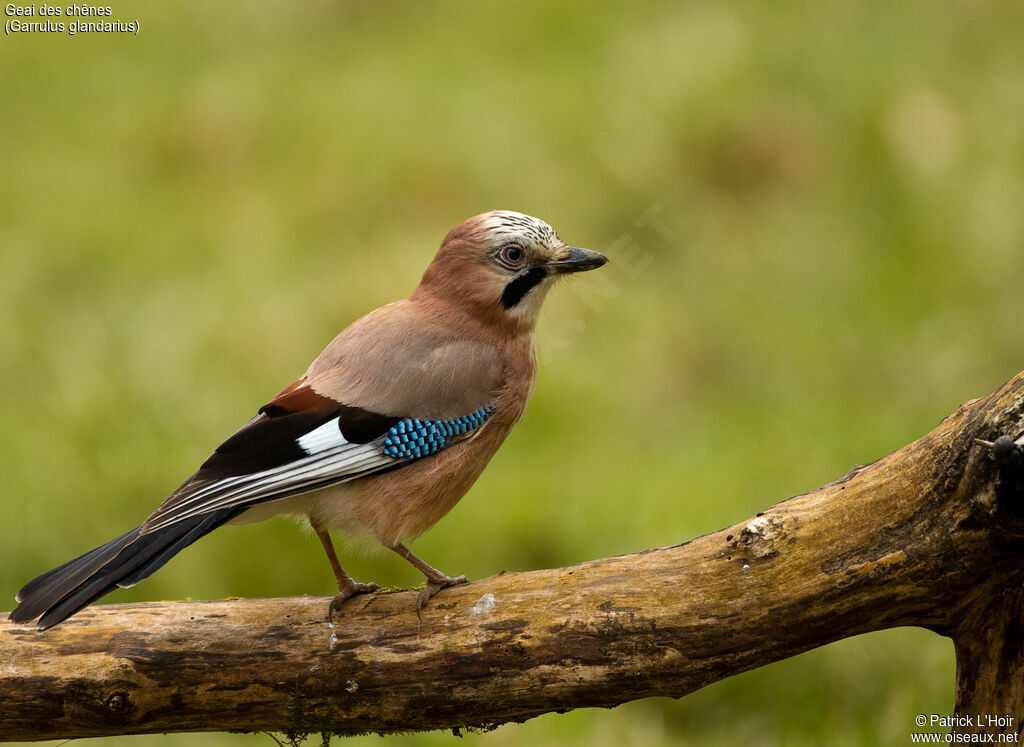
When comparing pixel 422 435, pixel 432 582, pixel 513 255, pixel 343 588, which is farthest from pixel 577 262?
pixel 343 588

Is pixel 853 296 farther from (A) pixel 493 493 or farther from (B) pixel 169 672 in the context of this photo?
(B) pixel 169 672

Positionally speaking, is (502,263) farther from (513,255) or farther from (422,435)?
(422,435)

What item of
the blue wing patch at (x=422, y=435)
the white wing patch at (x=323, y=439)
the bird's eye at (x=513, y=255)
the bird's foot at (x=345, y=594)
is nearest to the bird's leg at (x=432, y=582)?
the bird's foot at (x=345, y=594)

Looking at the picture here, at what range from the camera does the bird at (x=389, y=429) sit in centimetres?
373

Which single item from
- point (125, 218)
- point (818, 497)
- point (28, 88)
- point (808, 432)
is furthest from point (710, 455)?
point (28, 88)

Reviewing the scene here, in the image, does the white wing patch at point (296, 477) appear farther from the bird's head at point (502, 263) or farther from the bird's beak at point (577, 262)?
the bird's beak at point (577, 262)

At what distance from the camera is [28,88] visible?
10.4 meters

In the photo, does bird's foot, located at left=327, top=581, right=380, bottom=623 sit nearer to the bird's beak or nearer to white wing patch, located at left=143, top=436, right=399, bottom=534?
white wing patch, located at left=143, top=436, right=399, bottom=534

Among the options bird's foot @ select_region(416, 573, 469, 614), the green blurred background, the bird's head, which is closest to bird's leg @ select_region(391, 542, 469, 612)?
bird's foot @ select_region(416, 573, 469, 614)

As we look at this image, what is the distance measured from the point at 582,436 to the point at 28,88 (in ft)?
20.4

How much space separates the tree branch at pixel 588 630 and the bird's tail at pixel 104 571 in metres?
0.20

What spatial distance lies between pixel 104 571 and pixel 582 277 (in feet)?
12.0

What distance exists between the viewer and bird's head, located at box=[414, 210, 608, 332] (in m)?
4.46

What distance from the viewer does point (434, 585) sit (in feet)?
13.0
